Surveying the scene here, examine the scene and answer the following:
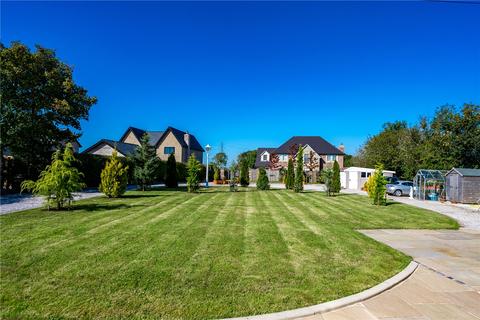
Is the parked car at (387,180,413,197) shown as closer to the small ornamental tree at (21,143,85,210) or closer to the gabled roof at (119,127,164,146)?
the small ornamental tree at (21,143,85,210)

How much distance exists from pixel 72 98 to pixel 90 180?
6.18 metres

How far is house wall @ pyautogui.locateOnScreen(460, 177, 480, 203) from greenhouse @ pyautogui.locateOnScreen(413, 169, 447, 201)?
199 centimetres

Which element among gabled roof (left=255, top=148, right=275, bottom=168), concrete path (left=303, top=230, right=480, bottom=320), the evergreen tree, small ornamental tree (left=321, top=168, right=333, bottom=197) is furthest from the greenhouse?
gabled roof (left=255, top=148, right=275, bottom=168)

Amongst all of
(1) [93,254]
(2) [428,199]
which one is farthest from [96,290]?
(2) [428,199]

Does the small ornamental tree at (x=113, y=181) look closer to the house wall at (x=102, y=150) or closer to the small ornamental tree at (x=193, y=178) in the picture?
the small ornamental tree at (x=193, y=178)

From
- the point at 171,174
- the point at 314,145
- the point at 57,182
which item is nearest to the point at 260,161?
the point at 314,145

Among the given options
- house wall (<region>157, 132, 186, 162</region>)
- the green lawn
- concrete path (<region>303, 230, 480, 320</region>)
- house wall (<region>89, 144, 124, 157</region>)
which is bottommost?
concrete path (<region>303, 230, 480, 320</region>)

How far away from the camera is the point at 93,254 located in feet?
19.0

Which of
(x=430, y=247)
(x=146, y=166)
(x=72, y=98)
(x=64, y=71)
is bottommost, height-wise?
(x=430, y=247)

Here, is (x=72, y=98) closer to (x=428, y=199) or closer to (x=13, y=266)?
(x=13, y=266)

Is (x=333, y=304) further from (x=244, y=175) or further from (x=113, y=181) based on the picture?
(x=244, y=175)

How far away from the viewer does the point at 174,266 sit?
5.31 meters

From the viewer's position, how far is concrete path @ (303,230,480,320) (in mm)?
3947

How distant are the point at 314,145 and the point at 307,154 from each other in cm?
263
